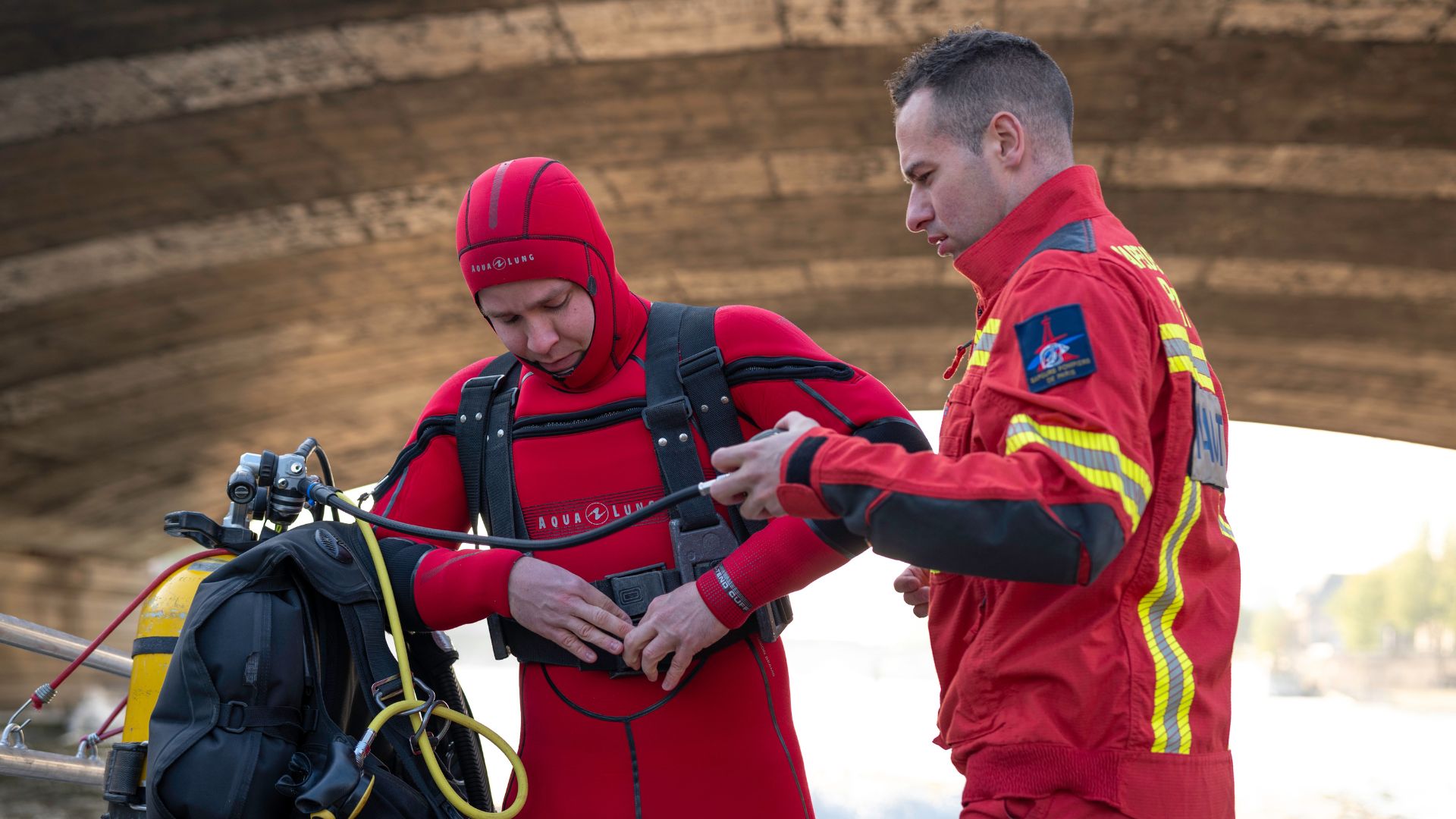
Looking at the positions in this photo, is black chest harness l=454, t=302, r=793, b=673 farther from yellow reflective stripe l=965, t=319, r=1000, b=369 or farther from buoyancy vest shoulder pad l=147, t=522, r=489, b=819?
yellow reflective stripe l=965, t=319, r=1000, b=369

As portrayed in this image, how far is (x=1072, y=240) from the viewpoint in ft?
6.63

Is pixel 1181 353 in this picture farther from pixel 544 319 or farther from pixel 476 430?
pixel 476 430

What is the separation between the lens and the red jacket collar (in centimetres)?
217

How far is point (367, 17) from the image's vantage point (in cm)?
1030

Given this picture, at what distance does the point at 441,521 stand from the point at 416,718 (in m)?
0.50

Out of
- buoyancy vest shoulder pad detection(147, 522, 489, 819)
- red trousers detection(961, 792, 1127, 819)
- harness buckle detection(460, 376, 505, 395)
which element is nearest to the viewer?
red trousers detection(961, 792, 1127, 819)

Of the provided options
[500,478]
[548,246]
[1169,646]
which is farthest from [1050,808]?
[548,246]

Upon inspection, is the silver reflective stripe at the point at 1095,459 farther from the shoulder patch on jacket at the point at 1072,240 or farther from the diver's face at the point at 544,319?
the diver's face at the point at 544,319

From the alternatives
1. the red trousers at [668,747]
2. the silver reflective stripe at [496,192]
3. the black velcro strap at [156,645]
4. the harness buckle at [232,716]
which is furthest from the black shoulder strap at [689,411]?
the black velcro strap at [156,645]

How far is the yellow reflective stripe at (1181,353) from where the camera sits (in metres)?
1.91

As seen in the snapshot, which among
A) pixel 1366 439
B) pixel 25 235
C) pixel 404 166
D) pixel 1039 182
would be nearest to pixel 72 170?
pixel 25 235

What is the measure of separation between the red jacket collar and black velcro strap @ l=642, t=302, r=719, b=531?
2.54 ft

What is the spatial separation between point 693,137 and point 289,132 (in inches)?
152

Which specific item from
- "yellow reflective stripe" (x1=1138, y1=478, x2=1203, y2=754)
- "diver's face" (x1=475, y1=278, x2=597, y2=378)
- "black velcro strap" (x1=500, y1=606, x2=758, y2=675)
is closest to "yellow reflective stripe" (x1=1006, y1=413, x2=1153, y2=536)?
"yellow reflective stripe" (x1=1138, y1=478, x2=1203, y2=754)
